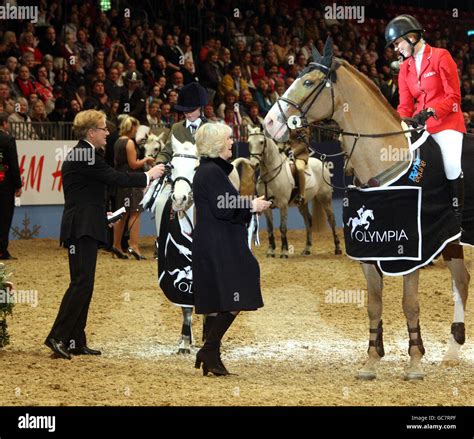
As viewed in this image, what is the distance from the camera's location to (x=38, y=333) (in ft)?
30.5

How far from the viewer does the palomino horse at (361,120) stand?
7.37 metres

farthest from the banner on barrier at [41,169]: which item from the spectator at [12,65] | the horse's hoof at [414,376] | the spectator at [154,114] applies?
the horse's hoof at [414,376]

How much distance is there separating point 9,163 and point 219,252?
8.40 metres

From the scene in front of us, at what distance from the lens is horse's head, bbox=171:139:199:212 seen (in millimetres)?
7945

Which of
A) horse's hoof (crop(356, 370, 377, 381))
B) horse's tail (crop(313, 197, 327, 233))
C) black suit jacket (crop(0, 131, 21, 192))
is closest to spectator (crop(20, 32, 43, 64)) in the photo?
black suit jacket (crop(0, 131, 21, 192))

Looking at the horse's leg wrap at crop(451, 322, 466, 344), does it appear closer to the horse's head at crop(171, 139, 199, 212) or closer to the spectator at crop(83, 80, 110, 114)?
the horse's head at crop(171, 139, 199, 212)

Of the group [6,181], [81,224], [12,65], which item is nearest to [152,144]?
[6,181]

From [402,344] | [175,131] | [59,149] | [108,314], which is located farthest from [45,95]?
[402,344]

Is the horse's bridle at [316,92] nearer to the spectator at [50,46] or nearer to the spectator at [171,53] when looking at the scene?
the spectator at [50,46]

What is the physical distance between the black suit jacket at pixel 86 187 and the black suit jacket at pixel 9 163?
6.81 m

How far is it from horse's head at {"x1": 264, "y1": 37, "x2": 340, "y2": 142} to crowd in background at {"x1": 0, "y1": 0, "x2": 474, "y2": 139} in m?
9.97

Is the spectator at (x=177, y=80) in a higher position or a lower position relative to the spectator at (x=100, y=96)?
higher

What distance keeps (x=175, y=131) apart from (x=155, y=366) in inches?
83.6

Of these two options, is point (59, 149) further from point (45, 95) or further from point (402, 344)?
point (402, 344)
